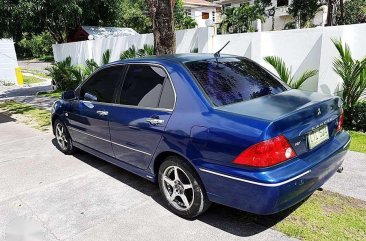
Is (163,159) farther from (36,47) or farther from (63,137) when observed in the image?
(36,47)

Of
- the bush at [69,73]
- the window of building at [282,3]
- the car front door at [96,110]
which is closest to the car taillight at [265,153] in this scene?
the car front door at [96,110]

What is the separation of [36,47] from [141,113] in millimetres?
47214

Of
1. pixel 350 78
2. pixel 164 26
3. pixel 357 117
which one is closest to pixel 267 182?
pixel 357 117

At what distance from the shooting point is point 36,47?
1796 inches

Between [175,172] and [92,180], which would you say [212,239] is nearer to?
[175,172]

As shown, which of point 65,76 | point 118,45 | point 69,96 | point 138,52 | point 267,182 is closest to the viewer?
point 267,182

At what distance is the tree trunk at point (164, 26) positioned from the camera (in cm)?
723

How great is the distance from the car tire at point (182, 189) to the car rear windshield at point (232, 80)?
2.49ft

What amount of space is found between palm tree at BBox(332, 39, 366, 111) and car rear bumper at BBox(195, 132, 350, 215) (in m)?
3.63

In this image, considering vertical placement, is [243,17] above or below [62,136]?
above

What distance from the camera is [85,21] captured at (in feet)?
62.0

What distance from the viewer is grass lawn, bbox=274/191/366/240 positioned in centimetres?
313

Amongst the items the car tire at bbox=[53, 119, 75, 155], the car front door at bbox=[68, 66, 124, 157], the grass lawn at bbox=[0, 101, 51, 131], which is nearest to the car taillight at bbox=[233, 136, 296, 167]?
the car front door at bbox=[68, 66, 124, 157]

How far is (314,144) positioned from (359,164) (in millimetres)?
2097
